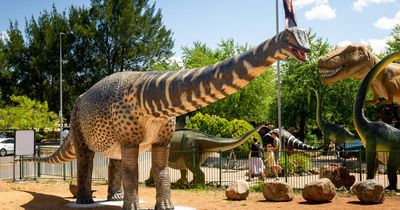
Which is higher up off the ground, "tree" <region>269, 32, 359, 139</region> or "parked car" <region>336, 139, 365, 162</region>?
"tree" <region>269, 32, 359, 139</region>

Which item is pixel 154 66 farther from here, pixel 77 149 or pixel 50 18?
pixel 77 149

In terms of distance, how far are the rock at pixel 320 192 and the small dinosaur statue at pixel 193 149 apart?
3.31m

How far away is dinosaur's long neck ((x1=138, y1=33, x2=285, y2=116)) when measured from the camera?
655 cm

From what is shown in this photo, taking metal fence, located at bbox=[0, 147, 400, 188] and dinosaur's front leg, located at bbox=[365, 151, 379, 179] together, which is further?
metal fence, located at bbox=[0, 147, 400, 188]

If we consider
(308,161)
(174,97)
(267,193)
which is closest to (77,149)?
(174,97)

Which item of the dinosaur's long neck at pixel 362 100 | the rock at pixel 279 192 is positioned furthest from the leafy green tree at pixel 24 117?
the dinosaur's long neck at pixel 362 100

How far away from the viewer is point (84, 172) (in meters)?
9.72

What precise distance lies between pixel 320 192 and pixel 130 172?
4689mm

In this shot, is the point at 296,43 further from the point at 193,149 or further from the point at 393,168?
the point at 193,149

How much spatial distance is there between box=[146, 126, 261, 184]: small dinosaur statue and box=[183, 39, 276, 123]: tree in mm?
20412

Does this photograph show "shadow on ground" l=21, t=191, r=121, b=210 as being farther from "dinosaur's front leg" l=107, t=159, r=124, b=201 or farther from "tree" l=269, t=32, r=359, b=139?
"tree" l=269, t=32, r=359, b=139

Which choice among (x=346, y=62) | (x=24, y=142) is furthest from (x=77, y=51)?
(x=346, y=62)

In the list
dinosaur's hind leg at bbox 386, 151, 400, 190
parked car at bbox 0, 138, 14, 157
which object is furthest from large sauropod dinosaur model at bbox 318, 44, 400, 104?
parked car at bbox 0, 138, 14, 157

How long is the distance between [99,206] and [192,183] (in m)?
4.91
